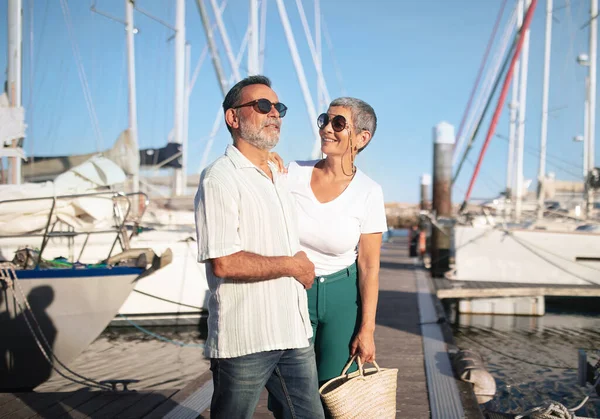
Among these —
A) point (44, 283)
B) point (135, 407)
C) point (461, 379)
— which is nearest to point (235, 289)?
point (135, 407)

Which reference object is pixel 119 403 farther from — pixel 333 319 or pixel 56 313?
pixel 56 313

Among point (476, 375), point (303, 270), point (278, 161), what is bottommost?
point (476, 375)

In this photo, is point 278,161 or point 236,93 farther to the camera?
point 278,161

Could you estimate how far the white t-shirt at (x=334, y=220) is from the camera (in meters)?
2.52

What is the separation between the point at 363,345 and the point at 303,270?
2.19ft

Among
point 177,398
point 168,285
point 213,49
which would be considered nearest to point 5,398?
point 177,398

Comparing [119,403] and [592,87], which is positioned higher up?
[592,87]

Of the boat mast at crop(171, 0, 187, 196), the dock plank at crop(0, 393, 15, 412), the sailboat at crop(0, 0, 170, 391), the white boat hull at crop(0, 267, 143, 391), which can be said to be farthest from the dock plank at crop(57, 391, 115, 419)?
the boat mast at crop(171, 0, 187, 196)

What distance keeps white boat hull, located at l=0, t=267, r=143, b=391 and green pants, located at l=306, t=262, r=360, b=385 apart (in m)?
4.48

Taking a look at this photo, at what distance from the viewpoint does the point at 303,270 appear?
2.10 m

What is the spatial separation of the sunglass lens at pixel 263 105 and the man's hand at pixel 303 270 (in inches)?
21.7

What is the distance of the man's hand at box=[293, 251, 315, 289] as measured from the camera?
207 centimetres

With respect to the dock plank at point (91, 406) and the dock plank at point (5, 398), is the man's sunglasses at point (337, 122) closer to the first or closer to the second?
the dock plank at point (91, 406)

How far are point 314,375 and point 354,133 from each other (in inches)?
44.2
